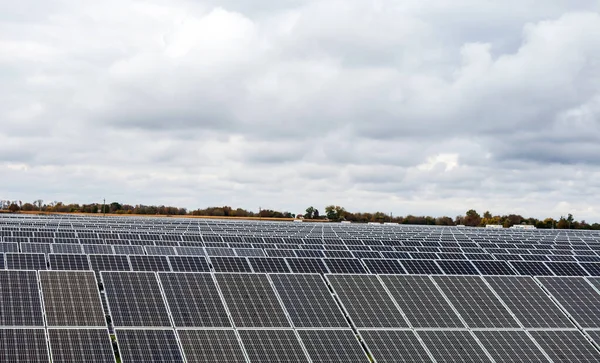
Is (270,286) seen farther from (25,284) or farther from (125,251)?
(125,251)

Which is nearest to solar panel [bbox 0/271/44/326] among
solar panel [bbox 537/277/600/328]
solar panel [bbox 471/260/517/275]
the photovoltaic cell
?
the photovoltaic cell

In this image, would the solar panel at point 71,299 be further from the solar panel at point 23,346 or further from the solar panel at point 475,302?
the solar panel at point 475,302

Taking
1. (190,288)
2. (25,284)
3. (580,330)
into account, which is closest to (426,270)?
(580,330)

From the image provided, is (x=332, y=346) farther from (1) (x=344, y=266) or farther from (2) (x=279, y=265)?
(1) (x=344, y=266)

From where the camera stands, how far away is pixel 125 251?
53500 mm

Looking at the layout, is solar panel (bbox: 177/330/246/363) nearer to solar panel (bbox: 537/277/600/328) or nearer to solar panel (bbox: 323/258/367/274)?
solar panel (bbox: 323/258/367/274)

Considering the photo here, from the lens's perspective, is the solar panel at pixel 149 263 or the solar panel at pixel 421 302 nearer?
the solar panel at pixel 421 302

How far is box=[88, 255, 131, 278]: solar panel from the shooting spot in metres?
43.3

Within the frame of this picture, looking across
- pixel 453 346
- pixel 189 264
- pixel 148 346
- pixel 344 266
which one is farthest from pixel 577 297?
pixel 148 346

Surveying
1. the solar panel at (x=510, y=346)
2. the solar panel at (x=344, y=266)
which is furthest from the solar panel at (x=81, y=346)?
the solar panel at (x=510, y=346)

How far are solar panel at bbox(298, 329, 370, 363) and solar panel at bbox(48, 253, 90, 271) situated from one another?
13653mm

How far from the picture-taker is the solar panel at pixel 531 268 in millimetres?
52562

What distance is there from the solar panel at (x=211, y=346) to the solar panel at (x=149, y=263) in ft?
31.2

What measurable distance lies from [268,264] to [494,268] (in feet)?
55.4
